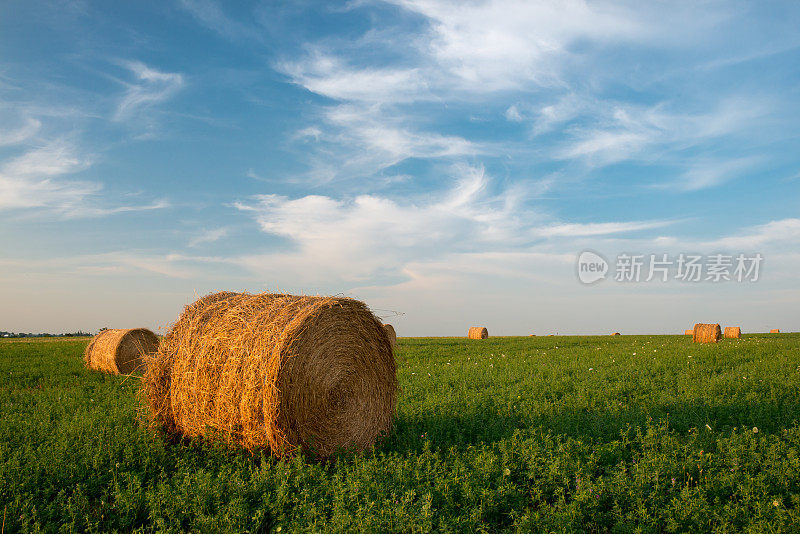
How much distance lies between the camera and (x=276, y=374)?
7500 millimetres

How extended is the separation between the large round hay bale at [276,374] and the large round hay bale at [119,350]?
1160cm

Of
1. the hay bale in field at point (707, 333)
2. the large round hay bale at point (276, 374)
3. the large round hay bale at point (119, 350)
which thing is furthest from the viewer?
the hay bale in field at point (707, 333)

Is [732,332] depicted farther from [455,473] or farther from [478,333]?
[455,473]

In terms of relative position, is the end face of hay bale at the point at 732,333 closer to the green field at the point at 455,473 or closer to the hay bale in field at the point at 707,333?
the hay bale in field at the point at 707,333

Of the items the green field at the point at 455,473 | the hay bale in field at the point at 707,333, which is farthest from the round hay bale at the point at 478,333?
the green field at the point at 455,473

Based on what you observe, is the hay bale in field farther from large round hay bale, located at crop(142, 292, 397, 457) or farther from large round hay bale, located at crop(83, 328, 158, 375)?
large round hay bale, located at crop(83, 328, 158, 375)

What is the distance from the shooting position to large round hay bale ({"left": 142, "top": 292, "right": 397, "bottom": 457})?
7.67 metres

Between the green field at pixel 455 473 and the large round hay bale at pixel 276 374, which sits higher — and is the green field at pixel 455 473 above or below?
below

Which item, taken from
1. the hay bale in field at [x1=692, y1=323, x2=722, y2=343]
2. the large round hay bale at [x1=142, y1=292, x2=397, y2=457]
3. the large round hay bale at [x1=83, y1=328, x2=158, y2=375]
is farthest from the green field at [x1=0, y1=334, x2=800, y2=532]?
the hay bale in field at [x1=692, y1=323, x2=722, y2=343]

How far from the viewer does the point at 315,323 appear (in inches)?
322

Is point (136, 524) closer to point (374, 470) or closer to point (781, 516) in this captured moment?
point (374, 470)

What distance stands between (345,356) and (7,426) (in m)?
6.21

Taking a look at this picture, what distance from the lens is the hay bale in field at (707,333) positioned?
94.4ft

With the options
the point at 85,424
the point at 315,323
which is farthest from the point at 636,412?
the point at 85,424
